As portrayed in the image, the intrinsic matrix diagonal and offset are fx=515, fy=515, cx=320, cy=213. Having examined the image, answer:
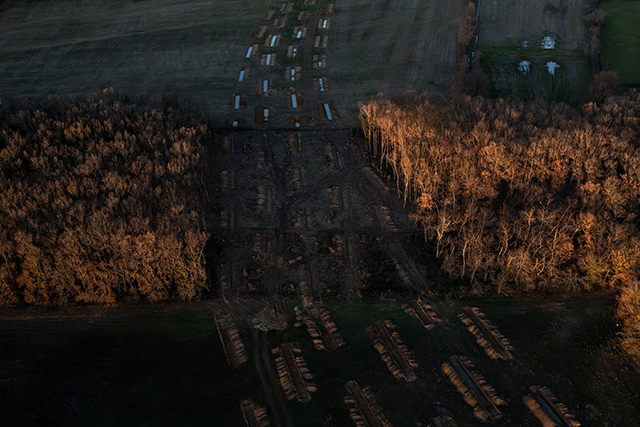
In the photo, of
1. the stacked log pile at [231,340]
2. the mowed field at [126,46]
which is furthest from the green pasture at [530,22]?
the stacked log pile at [231,340]

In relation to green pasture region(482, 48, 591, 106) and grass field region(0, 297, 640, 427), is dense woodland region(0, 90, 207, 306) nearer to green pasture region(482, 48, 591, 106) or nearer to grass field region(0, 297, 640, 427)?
Answer: grass field region(0, 297, 640, 427)

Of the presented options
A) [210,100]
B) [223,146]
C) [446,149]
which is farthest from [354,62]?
→ [446,149]

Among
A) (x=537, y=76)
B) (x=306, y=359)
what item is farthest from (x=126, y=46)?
(x=306, y=359)

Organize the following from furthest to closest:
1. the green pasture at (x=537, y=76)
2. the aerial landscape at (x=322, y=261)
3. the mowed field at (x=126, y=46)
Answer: the mowed field at (x=126, y=46)
the green pasture at (x=537, y=76)
the aerial landscape at (x=322, y=261)

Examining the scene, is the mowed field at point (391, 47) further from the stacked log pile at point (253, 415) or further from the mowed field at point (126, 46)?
the stacked log pile at point (253, 415)

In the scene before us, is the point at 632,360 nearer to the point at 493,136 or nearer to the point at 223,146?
the point at 493,136

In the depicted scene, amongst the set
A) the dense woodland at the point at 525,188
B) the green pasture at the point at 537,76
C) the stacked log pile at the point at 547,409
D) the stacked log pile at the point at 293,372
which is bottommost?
the stacked log pile at the point at 547,409
